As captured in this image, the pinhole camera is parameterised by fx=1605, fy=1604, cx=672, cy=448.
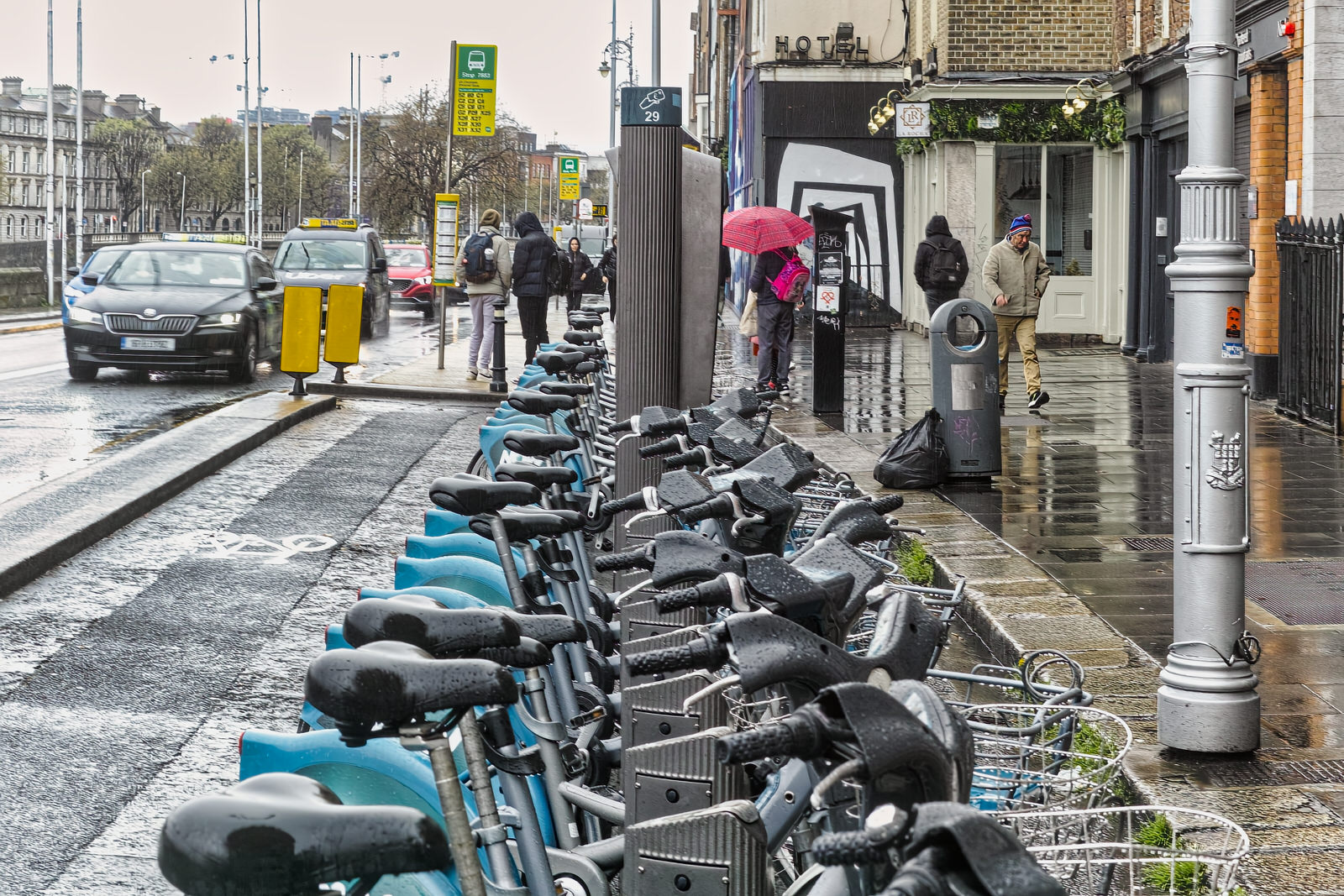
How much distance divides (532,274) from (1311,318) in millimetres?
9422

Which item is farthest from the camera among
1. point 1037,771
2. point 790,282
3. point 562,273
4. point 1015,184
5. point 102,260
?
point 562,273

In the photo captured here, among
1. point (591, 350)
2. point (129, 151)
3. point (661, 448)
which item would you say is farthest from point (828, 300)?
point (129, 151)

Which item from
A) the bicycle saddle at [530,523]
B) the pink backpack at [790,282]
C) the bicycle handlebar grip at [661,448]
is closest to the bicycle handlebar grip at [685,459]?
the bicycle handlebar grip at [661,448]

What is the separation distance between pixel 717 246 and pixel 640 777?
603 centimetres

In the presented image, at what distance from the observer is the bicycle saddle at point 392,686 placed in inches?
83.6

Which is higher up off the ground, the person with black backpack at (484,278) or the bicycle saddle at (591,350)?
the person with black backpack at (484,278)

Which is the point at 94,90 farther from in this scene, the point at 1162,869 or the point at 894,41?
the point at 1162,869

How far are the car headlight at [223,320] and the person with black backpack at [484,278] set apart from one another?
8.47 ft

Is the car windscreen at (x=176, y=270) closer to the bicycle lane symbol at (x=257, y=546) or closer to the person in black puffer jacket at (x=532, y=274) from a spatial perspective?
the person in black puffer jacket at (x=532, y=274)

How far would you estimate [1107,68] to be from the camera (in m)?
25.1

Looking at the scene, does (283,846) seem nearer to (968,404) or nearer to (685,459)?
(685,459)

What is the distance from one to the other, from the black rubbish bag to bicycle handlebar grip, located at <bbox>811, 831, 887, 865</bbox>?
8.78 metres

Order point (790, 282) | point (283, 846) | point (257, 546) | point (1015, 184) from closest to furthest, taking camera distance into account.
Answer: point (283, 846), point (257, 546), point (790, 282), point (1015, 184)

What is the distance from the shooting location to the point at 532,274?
1931cm
